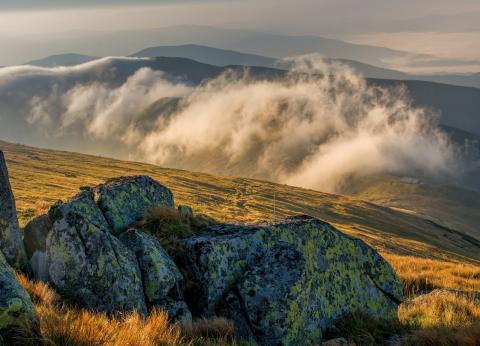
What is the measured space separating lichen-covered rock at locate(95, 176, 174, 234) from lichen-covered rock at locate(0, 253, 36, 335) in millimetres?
6638

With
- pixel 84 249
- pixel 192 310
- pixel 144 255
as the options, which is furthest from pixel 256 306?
pixel 84 249

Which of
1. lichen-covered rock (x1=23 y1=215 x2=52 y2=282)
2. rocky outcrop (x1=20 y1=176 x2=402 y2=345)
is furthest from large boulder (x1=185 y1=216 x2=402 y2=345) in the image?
lichen-covered rock (x1=23 y1=215 x2=52 y2=282)

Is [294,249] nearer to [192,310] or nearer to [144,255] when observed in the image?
[192,310]

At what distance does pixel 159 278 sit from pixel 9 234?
4107 millimetres

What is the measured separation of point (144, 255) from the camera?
36.3 ft

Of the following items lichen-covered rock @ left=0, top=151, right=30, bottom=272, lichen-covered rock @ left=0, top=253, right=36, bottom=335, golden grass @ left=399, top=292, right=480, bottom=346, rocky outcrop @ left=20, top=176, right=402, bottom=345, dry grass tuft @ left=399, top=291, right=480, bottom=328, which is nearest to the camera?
lichen-covered rock @ left=0, top=253, right=36, bottom=335

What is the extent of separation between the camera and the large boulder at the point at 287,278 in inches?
411

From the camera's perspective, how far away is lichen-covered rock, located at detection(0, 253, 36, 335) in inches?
263

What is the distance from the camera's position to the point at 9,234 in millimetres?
11500

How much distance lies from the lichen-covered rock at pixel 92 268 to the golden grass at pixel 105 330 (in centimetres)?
44

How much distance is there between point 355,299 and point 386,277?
1.98 meters

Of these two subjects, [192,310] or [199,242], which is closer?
[192,310]

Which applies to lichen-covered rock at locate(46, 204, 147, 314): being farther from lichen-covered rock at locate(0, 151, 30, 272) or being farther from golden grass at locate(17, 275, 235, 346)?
lichen-covered rock at locate(0, 151, 30, 272)

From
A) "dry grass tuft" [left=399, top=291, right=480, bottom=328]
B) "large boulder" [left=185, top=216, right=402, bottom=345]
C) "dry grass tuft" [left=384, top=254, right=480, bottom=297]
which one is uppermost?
"large boulder" [left=185, top=216, right=402, bottom=345]
